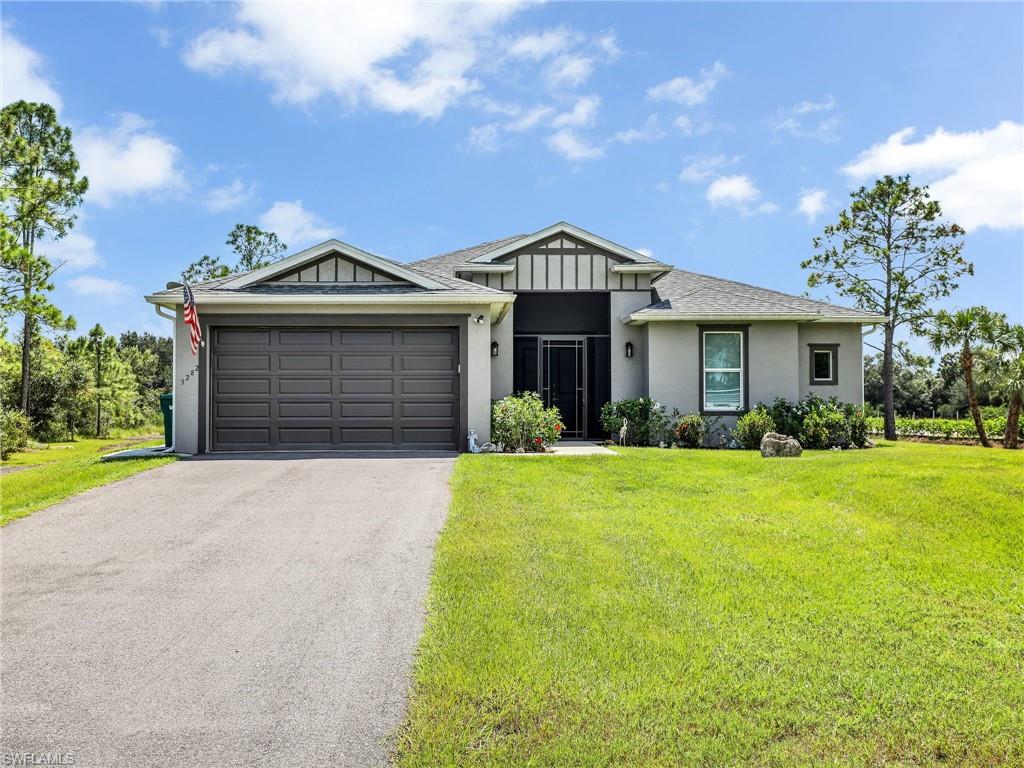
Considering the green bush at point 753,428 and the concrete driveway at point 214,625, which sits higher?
the green bush at point 753,428

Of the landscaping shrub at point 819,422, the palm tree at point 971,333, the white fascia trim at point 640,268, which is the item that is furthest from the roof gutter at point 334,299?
the palm tree at point 971,333

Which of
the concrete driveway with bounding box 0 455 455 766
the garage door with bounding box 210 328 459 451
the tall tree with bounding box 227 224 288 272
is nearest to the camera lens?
the concrete driveway with bounding box 0 455 455 766

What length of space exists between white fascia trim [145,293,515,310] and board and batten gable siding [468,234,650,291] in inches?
138

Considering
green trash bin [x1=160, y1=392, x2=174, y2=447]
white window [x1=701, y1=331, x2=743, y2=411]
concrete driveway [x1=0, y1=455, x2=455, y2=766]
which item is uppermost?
white window [x1=701, y1=331, x2=743, y2=411]

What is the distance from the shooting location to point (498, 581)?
489cm

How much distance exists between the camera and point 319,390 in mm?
11938

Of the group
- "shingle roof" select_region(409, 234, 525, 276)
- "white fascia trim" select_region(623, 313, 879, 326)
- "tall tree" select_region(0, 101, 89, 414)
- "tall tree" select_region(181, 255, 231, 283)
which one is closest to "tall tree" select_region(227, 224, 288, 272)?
"tall tree" select_region(181, 255, 231, 283)

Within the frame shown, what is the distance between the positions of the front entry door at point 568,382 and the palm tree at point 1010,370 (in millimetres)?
11055

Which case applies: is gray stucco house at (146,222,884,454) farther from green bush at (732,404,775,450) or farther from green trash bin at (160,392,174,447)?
green bush at (732,404,775,450)

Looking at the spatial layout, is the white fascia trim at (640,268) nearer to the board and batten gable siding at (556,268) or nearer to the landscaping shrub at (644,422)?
the board and batten gable siding at (556,268)

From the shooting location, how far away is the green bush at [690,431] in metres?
14.0

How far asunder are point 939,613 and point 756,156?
39.5ft

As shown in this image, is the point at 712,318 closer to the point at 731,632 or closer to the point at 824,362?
the point at 824,362

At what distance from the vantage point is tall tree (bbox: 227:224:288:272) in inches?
1316
